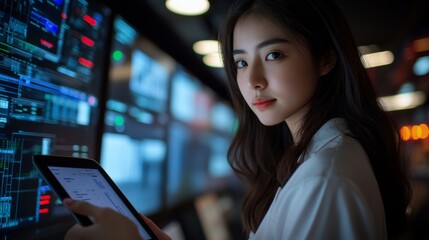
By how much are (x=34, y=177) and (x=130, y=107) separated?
101 centimetres

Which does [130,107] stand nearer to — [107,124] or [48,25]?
[107,124]

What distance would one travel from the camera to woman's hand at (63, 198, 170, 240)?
680 mm

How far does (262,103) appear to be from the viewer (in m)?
1.01

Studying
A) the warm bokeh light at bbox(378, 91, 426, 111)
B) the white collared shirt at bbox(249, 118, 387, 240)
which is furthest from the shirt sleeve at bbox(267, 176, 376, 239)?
the warm bokeh light at bbox(378, 91, 426, 111)

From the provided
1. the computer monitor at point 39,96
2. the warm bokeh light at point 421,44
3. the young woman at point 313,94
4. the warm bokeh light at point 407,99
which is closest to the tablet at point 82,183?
the young woman at point 313,94

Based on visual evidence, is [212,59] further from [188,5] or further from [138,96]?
[138,96]

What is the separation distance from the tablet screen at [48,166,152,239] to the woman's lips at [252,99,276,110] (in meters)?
0.46

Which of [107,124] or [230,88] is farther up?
[230,88]

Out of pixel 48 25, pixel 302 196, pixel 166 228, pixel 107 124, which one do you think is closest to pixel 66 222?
pixel 107 124

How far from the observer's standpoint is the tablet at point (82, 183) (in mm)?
726

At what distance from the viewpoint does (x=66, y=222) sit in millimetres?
1389

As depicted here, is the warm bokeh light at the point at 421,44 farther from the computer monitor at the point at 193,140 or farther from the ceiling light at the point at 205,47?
the computer monitor at the point at 193,140

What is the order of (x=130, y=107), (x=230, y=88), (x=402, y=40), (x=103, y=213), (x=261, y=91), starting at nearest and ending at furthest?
1. (x=103, y=213)
2. (x=261, y=91)
3. (x=230, y=88)
4. (x=130, y=107)
5. (x=402, y=40)

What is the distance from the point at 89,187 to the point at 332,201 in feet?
1.78
